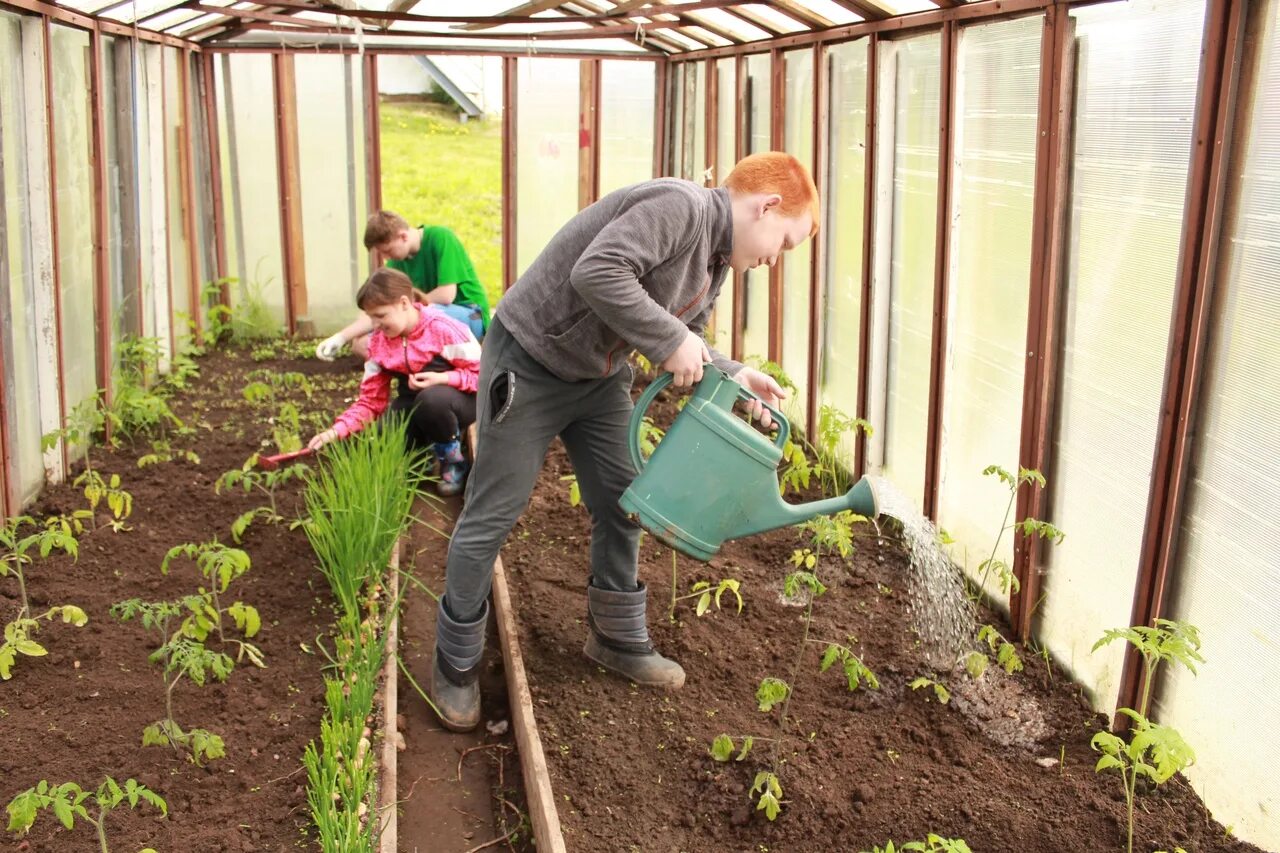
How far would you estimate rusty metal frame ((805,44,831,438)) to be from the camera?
5.24 meters

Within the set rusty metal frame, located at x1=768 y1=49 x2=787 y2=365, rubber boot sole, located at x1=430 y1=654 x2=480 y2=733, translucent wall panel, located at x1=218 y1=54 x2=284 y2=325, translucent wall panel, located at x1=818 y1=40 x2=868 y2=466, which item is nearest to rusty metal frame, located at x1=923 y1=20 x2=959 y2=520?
translucent wall panel, located at x1=818 y1=40 x2=868 y2=466

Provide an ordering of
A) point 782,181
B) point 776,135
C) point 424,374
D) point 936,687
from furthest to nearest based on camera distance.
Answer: point 776,135
point 424,374
point 936,687
point 782,181

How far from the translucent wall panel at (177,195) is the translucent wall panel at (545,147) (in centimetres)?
205

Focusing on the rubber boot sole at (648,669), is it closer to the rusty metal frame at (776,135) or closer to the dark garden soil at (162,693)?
the dark garden soil at (162,693)

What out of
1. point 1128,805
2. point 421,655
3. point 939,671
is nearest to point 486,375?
point 421,655

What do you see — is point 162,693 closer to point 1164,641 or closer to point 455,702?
point 455,702

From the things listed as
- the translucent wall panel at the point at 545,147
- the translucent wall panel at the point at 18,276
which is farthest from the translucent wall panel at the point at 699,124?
the translucent wall panel at the point at 18,276

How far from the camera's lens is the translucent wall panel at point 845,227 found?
16.3 ft

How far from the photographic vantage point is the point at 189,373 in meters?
6.91

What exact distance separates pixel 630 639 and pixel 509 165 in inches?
207

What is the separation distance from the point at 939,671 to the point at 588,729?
0.99 meters

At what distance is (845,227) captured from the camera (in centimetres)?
517

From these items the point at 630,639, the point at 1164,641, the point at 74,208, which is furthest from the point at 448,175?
the point at 1164,641

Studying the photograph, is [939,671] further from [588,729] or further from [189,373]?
[189,373]
